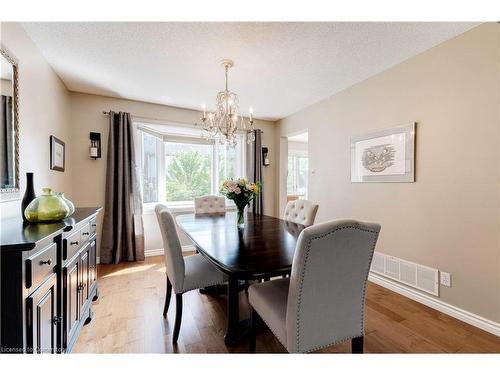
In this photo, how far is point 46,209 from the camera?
1.38 meters

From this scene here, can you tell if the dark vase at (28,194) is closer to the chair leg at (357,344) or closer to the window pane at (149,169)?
the chair leg at (357,344)

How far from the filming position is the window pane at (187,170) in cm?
403

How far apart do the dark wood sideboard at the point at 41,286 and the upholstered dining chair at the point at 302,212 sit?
1890 mm

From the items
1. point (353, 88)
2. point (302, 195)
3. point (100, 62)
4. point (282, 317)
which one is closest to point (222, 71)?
point (100, 62)

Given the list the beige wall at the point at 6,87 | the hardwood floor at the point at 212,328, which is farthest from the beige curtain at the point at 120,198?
the beige wall at the point at 6,87

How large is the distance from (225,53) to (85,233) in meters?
1.94

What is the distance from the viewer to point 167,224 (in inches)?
62.9

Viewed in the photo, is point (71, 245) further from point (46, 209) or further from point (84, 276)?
point (84, 276)

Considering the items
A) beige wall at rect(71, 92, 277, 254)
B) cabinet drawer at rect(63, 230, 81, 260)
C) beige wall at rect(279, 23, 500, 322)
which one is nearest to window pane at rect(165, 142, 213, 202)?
beige wall at rect(71, 92, 277, 254)
